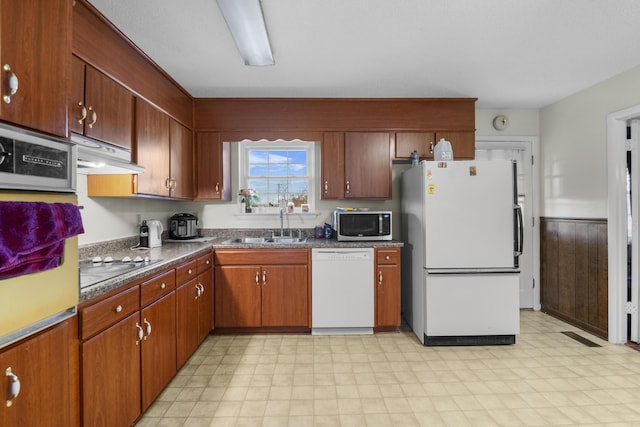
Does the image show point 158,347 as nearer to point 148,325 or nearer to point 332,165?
point 148,325

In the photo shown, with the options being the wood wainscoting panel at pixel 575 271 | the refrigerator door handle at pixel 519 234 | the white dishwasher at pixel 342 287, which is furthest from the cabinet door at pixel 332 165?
the wood wainscoting panel at pixel 575 271

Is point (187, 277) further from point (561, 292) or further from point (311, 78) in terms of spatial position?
point (561, 292)

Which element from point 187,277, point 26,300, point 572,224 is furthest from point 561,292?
point 26,300

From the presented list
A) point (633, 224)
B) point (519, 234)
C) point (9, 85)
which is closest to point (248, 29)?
point (9, 85)

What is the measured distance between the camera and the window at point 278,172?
161 inches

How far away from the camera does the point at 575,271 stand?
363 cm

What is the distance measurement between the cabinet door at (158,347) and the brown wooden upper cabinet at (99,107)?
106 centimetres

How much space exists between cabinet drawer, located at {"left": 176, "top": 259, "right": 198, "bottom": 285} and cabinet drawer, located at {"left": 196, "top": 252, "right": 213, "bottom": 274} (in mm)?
73

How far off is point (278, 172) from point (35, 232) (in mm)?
3087

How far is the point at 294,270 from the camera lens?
3.36m

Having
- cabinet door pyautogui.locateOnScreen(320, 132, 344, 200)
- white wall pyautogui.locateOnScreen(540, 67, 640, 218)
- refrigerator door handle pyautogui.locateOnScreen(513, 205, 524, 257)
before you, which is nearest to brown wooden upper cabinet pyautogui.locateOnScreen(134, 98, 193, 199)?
cabinet door pyautogui.locateOnScreen(320, 132, 344, 200)

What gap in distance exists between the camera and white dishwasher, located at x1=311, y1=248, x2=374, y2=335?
335cm

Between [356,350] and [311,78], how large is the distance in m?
2.38

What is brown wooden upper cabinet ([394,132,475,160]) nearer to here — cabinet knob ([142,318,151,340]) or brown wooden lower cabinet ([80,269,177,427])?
brown wooden lower cabinet ([80,269,177,427])
